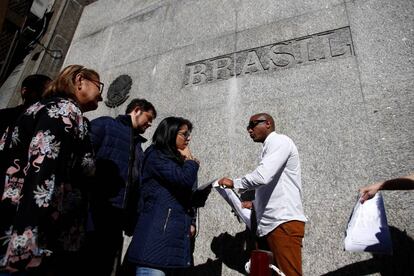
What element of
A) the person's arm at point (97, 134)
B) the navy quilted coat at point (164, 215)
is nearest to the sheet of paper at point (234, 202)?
the navy quilted coat at point (164, 215)

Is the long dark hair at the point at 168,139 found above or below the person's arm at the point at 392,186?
above

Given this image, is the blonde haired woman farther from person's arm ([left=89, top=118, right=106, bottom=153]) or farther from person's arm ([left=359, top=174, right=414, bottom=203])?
person's arm ([left=359, top=174, right=414, bottom=203])

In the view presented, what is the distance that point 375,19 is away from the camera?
11.7 ft

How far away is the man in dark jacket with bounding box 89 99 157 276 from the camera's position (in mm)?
2285

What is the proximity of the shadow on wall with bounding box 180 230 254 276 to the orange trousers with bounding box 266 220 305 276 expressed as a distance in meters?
0.76

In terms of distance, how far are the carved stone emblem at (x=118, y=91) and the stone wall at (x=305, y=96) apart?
0.11 meters

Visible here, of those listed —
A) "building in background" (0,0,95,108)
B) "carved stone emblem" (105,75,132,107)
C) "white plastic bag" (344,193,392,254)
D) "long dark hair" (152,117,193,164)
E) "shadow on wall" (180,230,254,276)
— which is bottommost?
"shadow on wall" (180,230,254,276)

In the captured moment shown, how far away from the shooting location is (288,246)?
2.15 m

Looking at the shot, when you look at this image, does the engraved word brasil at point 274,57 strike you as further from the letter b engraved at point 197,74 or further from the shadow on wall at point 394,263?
the shadow on wall at point 394,263

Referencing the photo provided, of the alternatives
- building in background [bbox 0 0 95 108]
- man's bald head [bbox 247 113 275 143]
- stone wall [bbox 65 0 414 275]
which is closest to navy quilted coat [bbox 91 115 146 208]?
man's bald head [bbox 247 113 275 143]

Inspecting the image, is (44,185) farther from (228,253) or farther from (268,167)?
(228,253)

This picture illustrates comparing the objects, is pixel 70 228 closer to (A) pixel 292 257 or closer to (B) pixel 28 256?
(B) pixel 28 256

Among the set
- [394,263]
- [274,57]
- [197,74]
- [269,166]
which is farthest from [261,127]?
[197,74]

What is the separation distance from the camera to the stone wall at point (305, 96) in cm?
278
